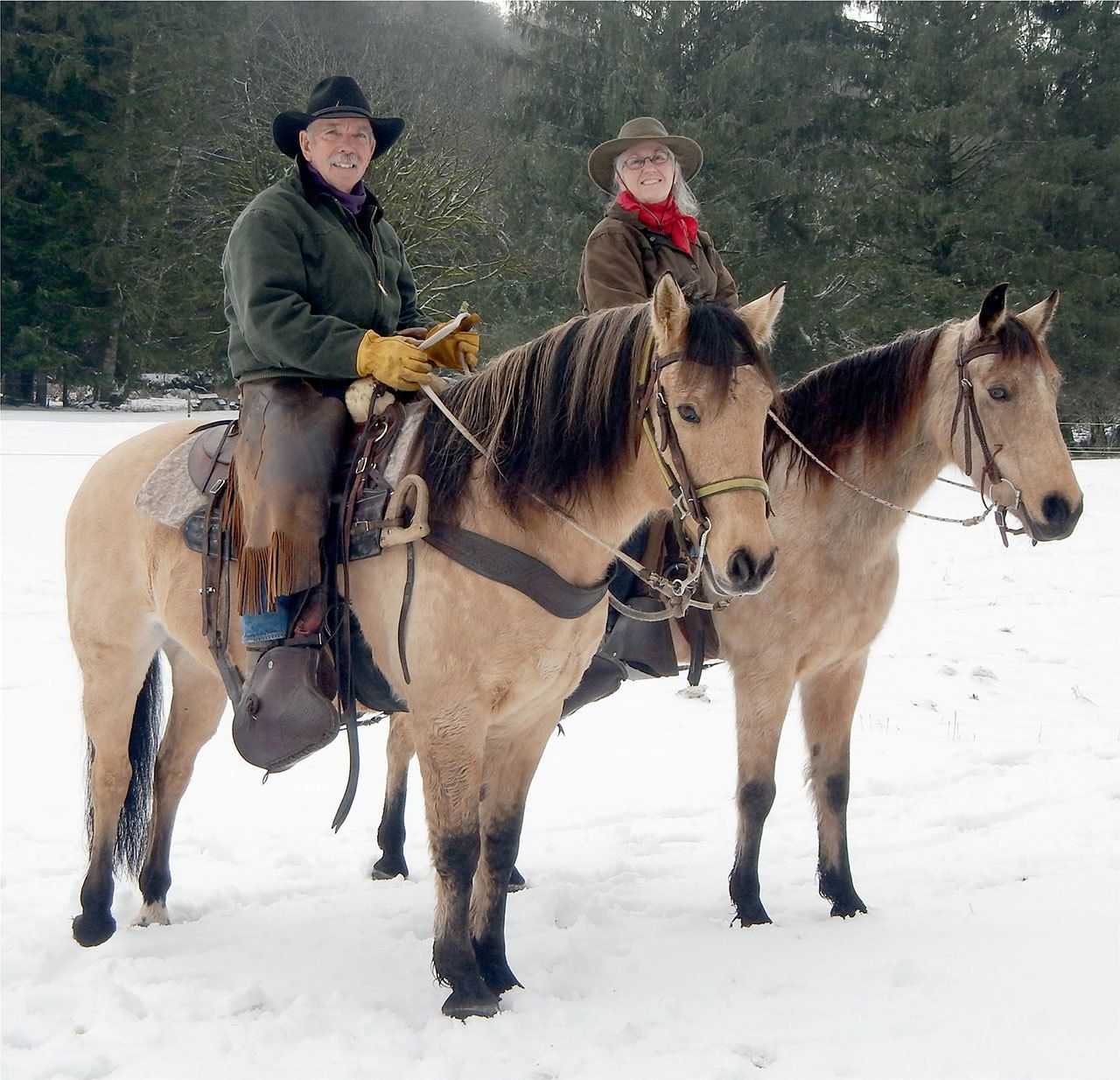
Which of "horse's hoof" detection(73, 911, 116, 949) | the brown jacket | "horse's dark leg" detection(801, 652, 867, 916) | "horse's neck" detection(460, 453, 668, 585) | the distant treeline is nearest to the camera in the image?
"horse's neck" detection(460, 453, 668, 585)

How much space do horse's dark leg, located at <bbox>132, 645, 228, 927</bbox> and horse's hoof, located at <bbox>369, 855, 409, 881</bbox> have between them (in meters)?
0.82

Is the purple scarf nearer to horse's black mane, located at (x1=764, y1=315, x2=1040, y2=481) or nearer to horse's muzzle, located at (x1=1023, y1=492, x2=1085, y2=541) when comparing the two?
horse's black mane, located at (x1=764, y1=315, x2=1040, y2=481)

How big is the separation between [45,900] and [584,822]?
2.29 meters

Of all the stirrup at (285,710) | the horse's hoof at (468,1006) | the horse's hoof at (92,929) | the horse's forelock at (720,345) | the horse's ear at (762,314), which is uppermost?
the horse's ear at (762,314)

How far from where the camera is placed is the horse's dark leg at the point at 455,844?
117 inches

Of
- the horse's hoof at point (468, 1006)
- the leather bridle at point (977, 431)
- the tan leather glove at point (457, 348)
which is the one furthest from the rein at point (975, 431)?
the horse's hoof at point (468, 1006)

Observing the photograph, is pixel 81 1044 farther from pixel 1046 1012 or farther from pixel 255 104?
pixel 255 104

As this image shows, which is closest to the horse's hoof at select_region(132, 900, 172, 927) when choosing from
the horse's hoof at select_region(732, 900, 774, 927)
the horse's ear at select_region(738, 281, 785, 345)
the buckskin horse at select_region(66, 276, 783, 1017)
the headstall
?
the buckskin horse at select_region(66, 276, 783, 1017)

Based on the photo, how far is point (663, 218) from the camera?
173 inches

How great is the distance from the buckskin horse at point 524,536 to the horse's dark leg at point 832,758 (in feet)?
3.85

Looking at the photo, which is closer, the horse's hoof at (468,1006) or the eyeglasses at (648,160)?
the horse's hoof at (468,1006)

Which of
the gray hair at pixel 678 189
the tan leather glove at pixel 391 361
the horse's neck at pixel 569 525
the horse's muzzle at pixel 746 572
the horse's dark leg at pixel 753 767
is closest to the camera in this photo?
the horse's muzzle at pixel 746 572

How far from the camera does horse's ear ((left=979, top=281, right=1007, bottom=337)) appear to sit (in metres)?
3.47

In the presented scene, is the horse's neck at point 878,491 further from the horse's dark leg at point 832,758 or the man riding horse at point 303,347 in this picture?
the man riding horse at point 303,347
